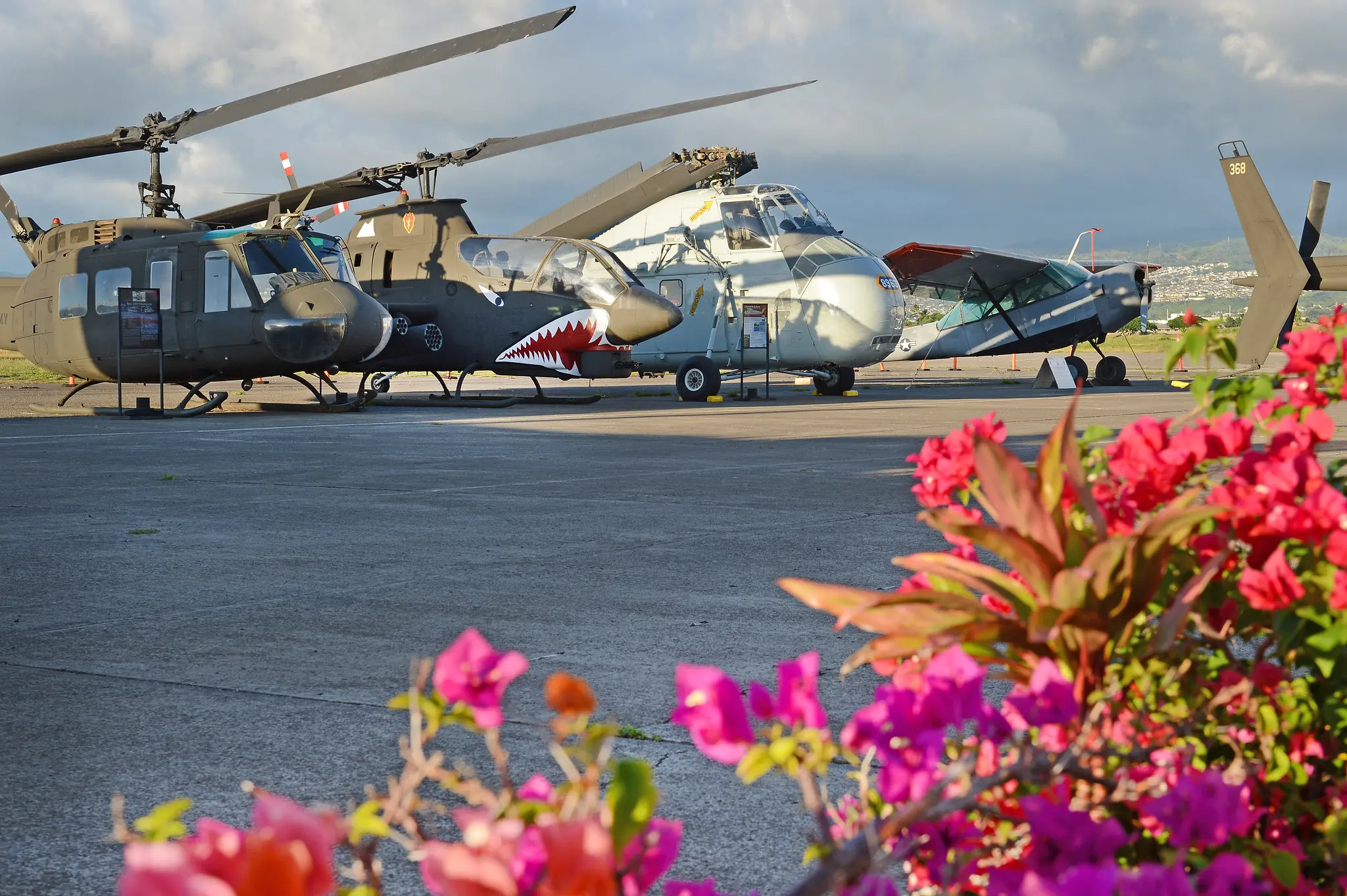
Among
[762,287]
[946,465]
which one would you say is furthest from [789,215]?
[946,465]

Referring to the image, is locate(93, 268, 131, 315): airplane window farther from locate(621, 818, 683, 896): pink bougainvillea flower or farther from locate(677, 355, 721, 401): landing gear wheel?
locate(621, 818, 683, 896): pink bougainvillea flower

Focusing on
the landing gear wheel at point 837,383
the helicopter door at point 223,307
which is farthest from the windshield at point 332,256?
the landing gear wheel at point 837,383

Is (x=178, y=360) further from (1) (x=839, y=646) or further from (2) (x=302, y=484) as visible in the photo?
(1) (x=839, y=646)

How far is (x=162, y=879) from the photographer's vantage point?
2.62 ft

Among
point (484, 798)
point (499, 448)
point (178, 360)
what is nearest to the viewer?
point (484, 798)

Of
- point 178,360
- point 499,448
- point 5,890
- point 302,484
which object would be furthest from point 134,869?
point 178,360

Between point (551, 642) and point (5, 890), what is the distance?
2238 mm

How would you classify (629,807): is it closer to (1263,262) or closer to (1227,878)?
(1227,878)

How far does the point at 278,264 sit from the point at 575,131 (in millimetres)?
5615

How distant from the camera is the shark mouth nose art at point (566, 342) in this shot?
815 inches

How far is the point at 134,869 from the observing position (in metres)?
0.80

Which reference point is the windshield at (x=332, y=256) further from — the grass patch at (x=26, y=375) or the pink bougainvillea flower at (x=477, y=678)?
the pink bougainvillea flower at (x=477, y=678)

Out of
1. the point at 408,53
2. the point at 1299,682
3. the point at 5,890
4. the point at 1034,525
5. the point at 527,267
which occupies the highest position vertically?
the point at 408,53

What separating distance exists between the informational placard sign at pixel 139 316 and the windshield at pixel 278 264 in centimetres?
145
